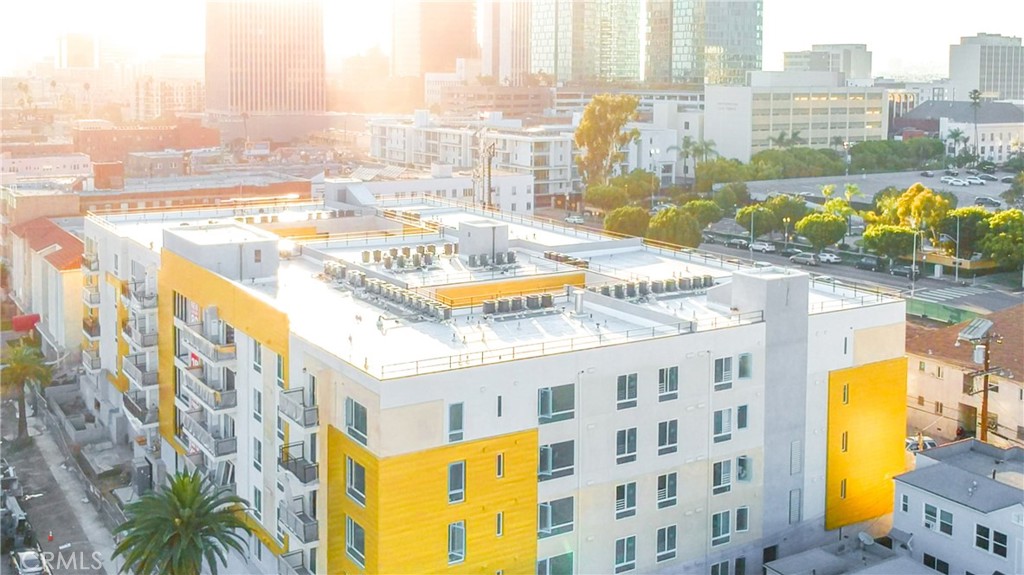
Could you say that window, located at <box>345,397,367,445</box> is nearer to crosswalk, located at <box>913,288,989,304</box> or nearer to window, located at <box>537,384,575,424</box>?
window, located at <box>537,384,575,424</box>

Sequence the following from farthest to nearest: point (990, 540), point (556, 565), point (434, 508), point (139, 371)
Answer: point (139, 371) < point (990, 540) < point (556, 565) < point (434, 508)

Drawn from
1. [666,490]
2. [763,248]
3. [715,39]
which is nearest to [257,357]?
[666,490]

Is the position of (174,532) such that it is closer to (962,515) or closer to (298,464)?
(298,464)

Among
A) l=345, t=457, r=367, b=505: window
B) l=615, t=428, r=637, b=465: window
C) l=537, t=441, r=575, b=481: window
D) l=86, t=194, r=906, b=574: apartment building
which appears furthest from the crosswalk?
l=345, t=457, r=367, b=505: window

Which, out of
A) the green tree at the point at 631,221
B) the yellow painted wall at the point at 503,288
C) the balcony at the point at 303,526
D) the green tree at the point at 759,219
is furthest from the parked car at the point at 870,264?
the balcony at the point at 303,526

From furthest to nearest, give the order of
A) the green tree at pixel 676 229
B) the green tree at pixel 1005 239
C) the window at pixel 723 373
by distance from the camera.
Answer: the green tree at pixel 676 229, the green tree at pixel 1005 239, the window at pixel 723 373

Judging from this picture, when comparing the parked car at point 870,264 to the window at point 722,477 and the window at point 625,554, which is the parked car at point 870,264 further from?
the window at point 625,554

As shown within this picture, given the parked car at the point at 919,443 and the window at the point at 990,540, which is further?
the parked car at the point at 919,443
